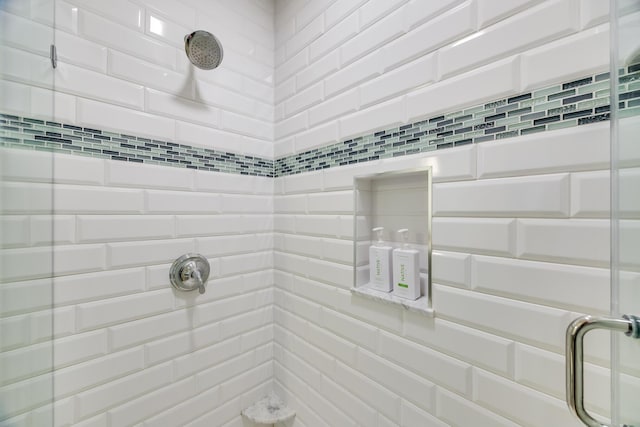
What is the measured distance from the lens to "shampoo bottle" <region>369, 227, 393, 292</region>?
936 mm

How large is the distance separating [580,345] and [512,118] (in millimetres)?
503

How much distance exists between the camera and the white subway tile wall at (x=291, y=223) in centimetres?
59

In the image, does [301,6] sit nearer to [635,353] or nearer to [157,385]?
[635,353]

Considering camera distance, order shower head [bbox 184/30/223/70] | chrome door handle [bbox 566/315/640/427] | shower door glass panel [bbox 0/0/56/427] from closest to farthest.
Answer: chrome door handle [bbox 566/315/640/427] → shower door glass panel [bbox 0/0/56/427] → shower head [bbox 184/30/223/70]

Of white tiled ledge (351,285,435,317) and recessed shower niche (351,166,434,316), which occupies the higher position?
recessed shower niche (351,166,434,316)

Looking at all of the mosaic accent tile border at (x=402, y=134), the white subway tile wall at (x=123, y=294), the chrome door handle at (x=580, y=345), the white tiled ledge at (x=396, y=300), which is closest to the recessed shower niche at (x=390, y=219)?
the white tiled ledge at (x=396, y=300)

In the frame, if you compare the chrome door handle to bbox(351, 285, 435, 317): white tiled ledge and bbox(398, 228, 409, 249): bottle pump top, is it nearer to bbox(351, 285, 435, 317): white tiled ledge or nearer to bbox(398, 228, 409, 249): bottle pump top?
bbox(351, 285, 435, 317): white tiled ledge

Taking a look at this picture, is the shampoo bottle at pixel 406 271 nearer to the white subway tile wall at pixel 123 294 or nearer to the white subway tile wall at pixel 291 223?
the white subway tile wall at pixel 291 223

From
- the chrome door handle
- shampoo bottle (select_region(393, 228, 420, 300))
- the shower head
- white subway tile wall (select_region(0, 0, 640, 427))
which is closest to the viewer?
the chrome door handle

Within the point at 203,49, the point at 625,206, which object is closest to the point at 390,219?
the point at 625,206

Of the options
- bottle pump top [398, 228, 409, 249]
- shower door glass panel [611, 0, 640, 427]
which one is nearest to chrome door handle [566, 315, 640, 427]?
shower door glass panel [611, 0, 640, 427]

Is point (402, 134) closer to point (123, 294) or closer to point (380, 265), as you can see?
point (380, 265)

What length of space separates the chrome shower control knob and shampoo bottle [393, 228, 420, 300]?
30.6 inches

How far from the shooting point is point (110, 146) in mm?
911
